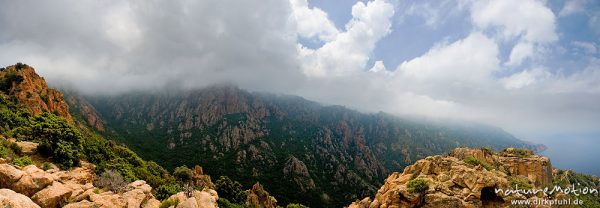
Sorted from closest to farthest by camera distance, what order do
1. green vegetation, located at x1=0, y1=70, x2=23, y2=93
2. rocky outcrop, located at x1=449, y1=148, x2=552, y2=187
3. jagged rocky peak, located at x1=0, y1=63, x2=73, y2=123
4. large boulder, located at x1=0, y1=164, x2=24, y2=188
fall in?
1. large boulder, located at x1=0, y1=164, x2=24, y2=188
2. rocky outcrop, located at x1=449, y1=148, x2=552, y2=187
3. jagged rocky peak, located at x1=0, y1=63, x2=73, y2=123
4. green vegetation, located at x1=0, y1=70, x2=23, y2=93

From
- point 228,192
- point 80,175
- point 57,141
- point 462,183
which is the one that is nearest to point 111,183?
point 80,175

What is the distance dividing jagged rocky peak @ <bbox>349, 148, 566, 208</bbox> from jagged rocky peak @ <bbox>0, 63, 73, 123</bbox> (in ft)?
347

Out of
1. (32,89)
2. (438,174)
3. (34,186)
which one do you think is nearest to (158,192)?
(34,186)

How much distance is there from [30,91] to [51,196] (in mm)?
99888

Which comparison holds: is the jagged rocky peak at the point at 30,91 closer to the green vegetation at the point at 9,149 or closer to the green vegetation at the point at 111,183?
the green vegetation at the point at 9,149

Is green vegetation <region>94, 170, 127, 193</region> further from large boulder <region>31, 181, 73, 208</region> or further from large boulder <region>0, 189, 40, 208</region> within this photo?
large boulder <region>0, 189, 40, 208</region>

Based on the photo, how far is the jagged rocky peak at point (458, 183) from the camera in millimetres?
49094

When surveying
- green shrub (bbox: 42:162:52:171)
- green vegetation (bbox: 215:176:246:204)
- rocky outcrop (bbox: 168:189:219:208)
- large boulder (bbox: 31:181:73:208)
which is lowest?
green vegetation (bbox: 215:176:246:204)

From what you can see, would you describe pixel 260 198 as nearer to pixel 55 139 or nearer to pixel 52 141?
pixel 55 139

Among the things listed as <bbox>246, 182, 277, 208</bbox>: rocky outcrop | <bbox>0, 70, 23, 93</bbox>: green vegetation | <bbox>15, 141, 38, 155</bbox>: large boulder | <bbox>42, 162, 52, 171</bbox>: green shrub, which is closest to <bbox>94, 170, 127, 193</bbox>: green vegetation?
<bbox>42, 162, 52, 171</bbox>: green shrub

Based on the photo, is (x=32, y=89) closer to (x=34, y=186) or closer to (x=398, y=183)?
(x=34, y=186)

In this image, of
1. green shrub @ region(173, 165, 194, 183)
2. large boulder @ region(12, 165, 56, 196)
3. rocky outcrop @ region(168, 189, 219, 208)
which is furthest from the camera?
green shrub @ region(173, 165, 194, 183)

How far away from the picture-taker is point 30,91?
10950 centimetres

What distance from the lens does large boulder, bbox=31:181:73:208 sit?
33125mm
